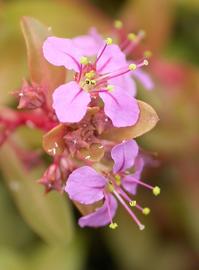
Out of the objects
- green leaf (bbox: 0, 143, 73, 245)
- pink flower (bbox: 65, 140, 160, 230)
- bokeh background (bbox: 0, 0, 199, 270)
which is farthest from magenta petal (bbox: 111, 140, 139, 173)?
bokeh background (bbox: 0, 0, 199, 270)

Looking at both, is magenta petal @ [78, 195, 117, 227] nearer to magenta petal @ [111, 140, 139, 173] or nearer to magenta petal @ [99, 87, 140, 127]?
magenta petal @ [111, 140, 139, 173]

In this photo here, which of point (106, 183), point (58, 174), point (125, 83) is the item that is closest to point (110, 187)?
point (106, 183)

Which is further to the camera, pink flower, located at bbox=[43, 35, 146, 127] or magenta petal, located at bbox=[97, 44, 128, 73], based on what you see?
magenta petal, located at bbox=[97, 44, 128, 73]

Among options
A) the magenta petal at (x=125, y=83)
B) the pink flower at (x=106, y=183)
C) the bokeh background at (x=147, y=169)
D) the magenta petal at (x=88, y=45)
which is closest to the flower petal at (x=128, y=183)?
the pink flower at (x=106, y=183)

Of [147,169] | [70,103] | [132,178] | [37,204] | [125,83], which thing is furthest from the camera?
[147,169]

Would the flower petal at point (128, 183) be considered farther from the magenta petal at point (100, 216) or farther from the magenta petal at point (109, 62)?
the magenta petal at point (109, 62)

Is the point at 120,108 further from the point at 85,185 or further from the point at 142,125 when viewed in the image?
the point at 85,185
